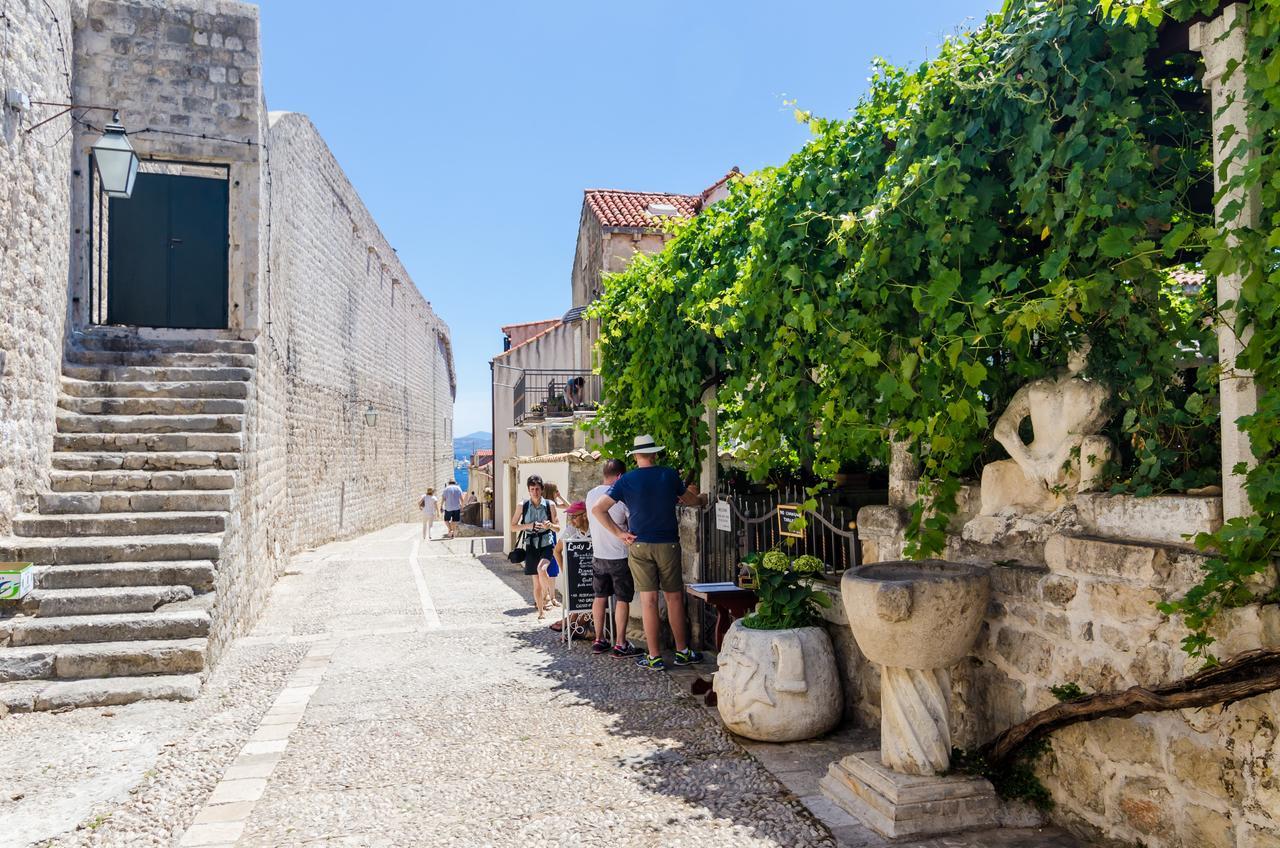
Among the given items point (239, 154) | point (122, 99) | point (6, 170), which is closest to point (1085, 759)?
point (6, 170)

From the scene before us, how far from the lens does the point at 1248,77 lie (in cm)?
254

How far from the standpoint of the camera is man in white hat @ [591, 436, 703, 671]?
19.3 ft

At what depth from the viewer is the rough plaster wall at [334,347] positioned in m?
13.0

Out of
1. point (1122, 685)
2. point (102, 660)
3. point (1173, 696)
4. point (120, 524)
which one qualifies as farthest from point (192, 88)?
point (1173, 696)

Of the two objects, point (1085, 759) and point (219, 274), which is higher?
point (219, 274)

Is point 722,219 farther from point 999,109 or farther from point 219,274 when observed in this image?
point 219,274

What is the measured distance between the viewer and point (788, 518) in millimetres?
5121

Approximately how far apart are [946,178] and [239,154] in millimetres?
9116

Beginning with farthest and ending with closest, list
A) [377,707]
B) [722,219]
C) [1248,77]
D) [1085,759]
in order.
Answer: [722,219] < [377,707] < [1085,759] < [1248,77]

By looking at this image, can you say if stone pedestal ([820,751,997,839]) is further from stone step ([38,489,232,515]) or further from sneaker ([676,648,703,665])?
stone step ([38,489,232,515])

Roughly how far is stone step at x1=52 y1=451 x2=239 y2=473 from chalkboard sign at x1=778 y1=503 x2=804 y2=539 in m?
5.20

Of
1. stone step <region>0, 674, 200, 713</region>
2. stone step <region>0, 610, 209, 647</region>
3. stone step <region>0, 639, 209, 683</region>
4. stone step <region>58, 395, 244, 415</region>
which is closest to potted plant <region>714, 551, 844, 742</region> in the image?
stone step <region>0, 674, 200, 713</region>

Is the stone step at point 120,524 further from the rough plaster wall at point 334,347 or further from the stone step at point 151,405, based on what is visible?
the rough plaster wall at point 334,347

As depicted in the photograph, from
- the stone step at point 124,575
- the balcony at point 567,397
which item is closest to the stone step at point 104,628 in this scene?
the stone step at point 124,575
